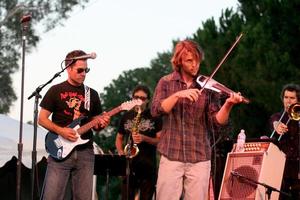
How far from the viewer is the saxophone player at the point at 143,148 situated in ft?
32.6

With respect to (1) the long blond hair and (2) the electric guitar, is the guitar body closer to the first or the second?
(2) the electric guitar

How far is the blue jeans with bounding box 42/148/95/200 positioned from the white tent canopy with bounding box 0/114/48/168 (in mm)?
2741

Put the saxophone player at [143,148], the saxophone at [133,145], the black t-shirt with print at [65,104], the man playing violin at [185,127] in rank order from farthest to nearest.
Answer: the saxophone player at [143,148], the saxophone at [133,145], the black t-shirt with print at [65,104], the man playing violin at [185,127]

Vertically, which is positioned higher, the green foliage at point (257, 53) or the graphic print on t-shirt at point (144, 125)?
the green foliage at point (257, 53)

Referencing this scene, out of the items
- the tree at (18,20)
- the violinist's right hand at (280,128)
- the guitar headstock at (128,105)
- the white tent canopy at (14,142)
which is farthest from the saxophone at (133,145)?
the tree at (18,20)

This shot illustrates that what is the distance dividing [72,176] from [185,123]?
192 cm

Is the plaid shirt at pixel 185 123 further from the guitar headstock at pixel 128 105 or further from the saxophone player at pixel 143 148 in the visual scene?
the saxophone player at pixel 143 148

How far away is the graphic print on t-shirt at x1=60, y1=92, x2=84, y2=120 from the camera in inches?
320

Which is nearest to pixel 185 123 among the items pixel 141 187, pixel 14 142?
pixel 141 187

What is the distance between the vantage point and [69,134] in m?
8.03

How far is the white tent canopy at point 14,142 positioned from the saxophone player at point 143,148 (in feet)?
5.37

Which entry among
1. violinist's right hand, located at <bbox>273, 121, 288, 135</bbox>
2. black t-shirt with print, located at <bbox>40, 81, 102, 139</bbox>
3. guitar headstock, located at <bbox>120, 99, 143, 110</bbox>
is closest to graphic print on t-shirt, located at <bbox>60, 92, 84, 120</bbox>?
black t-shirt with print, located at <bbox>40, 81, 102, 139</bbox>

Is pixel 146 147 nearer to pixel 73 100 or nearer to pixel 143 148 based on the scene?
pixel 143 148

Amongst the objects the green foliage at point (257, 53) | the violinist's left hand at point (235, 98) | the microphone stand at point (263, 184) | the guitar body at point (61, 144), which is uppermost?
the green foliage at point (257, 53)
